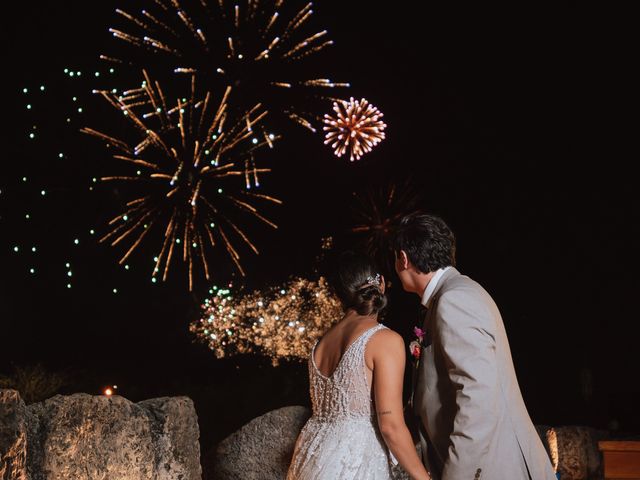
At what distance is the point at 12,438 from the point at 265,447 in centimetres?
231

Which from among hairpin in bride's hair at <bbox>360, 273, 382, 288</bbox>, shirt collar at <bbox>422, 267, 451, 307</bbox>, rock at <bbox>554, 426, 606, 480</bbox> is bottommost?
rock at <bbox>554, 426, 606, 480</bbox>

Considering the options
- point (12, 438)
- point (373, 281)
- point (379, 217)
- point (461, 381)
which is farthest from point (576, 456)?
point (379, 217)

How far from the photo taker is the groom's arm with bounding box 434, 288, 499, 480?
121 inches

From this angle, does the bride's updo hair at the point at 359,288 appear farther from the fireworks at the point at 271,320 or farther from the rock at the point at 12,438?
the fireworks at the point at 271,320

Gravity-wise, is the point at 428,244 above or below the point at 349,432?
above

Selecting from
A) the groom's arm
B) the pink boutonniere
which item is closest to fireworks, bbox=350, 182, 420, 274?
the pink boutonniere

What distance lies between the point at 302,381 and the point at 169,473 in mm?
8175

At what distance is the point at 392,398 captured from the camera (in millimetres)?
3750

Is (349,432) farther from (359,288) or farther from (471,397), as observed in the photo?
(471,397)

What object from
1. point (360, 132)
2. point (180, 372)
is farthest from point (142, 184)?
point (360, 132)

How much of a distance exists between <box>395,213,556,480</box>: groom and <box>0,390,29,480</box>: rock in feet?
5.40

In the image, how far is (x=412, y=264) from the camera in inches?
138

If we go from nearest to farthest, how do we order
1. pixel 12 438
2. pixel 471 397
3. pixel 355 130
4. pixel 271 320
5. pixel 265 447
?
pixel 471 397, pixel 12 438, pixel 265 447, pixel 355 130, pixel 271 320

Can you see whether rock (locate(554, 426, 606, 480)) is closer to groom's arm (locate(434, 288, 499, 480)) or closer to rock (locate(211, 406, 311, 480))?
rock (locate(211, 406, 311, 480))
